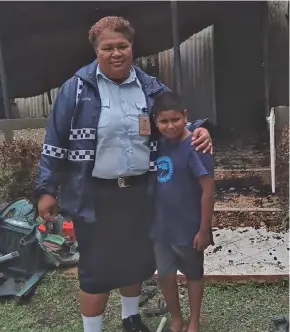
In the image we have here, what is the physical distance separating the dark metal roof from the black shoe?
3.99 m

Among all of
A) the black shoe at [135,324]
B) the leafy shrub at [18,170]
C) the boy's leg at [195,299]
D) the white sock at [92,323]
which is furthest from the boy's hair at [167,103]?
the leafy shrub at [18,170]

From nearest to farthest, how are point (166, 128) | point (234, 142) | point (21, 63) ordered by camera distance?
point (166, 128), point (21, 63), point (234, 142)

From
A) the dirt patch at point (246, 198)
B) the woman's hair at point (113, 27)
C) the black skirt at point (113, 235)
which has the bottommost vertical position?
the dirt patch at point (246, 198)

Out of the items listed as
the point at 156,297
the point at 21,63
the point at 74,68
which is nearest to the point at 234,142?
the point at 74,68

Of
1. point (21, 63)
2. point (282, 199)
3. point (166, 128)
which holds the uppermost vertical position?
point (21, 63)

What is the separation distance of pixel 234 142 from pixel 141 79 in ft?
16.1

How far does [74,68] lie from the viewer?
6.52 meters

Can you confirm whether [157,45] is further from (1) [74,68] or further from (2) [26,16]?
(2) [26,16]

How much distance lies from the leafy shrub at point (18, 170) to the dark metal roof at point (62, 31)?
1.87 metres

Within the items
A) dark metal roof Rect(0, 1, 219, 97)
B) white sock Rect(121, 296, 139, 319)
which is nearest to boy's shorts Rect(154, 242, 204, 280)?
white sock Rect(121, 296, 139, 319)

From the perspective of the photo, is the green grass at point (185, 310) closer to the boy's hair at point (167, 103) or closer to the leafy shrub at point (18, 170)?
the leafy shrub at point (18, 170)

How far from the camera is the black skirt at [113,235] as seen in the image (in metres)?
2.52

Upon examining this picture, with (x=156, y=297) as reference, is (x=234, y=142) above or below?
above

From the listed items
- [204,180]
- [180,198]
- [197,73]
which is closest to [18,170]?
[180,198]
